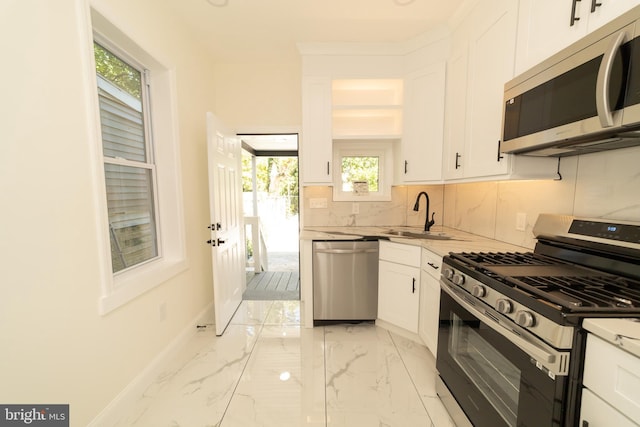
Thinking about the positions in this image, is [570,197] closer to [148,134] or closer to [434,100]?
[434,100]

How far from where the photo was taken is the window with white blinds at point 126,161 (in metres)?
1.67

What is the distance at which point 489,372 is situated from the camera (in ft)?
3.97

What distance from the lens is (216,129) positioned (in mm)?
2361

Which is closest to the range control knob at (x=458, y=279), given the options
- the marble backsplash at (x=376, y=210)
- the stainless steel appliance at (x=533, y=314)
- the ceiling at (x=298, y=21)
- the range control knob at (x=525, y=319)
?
the stainless steel appliance at (x=533, y=314)

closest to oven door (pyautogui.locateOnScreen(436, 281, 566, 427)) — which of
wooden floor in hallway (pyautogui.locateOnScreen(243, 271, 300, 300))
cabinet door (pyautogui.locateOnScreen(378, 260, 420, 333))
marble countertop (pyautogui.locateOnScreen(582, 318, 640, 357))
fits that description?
marble countertop (pyautogui.locateOnScreen(582, 318, 640, 357))

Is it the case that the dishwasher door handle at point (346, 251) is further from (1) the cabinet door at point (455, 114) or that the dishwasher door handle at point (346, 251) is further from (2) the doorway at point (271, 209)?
(2) the doorway at point (271, 209)

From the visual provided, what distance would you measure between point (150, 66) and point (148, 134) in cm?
51

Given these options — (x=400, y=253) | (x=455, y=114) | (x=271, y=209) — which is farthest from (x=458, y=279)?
(x=271, y=209)

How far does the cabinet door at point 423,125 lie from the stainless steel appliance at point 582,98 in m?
0.88

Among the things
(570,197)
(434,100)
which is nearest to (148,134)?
(434,100)

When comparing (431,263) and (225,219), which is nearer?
(431,263)

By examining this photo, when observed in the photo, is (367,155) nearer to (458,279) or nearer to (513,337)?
(458,279)

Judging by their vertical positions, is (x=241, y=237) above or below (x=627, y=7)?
below

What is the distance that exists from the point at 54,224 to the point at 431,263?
2.23 metres
